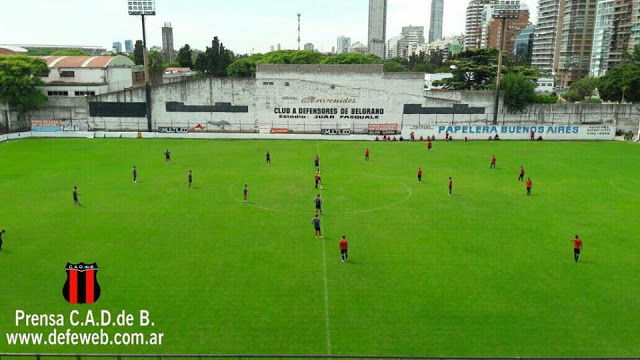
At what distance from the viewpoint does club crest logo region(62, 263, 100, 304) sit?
1069 centimetres

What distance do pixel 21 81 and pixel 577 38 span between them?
122308 mm

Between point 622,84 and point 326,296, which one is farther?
point 622,84

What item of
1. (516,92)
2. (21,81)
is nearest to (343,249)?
(516,92)

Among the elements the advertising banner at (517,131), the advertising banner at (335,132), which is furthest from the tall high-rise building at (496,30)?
the advertising banner at (335,132)

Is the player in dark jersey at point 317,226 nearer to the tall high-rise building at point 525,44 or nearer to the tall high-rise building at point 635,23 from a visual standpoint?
the tall high-rise building at point 635,23

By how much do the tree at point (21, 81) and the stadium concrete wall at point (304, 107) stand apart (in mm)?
2152

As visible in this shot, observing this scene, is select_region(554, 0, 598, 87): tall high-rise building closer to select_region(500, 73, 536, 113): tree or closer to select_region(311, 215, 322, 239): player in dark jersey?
select_region(500, 73, 536, 113): tree

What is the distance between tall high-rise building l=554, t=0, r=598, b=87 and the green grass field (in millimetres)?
100723

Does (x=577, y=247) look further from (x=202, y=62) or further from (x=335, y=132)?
(x=202, y=62)

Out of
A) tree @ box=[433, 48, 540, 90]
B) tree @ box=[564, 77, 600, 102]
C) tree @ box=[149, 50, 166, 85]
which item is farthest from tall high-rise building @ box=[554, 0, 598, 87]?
tree @ box=[149, 50, 166, 85]

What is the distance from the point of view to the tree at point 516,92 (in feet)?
195

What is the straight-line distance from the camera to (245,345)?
518 inches

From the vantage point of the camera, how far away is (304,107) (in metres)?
59.8

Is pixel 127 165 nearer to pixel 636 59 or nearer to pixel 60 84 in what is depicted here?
pixel 60 84
